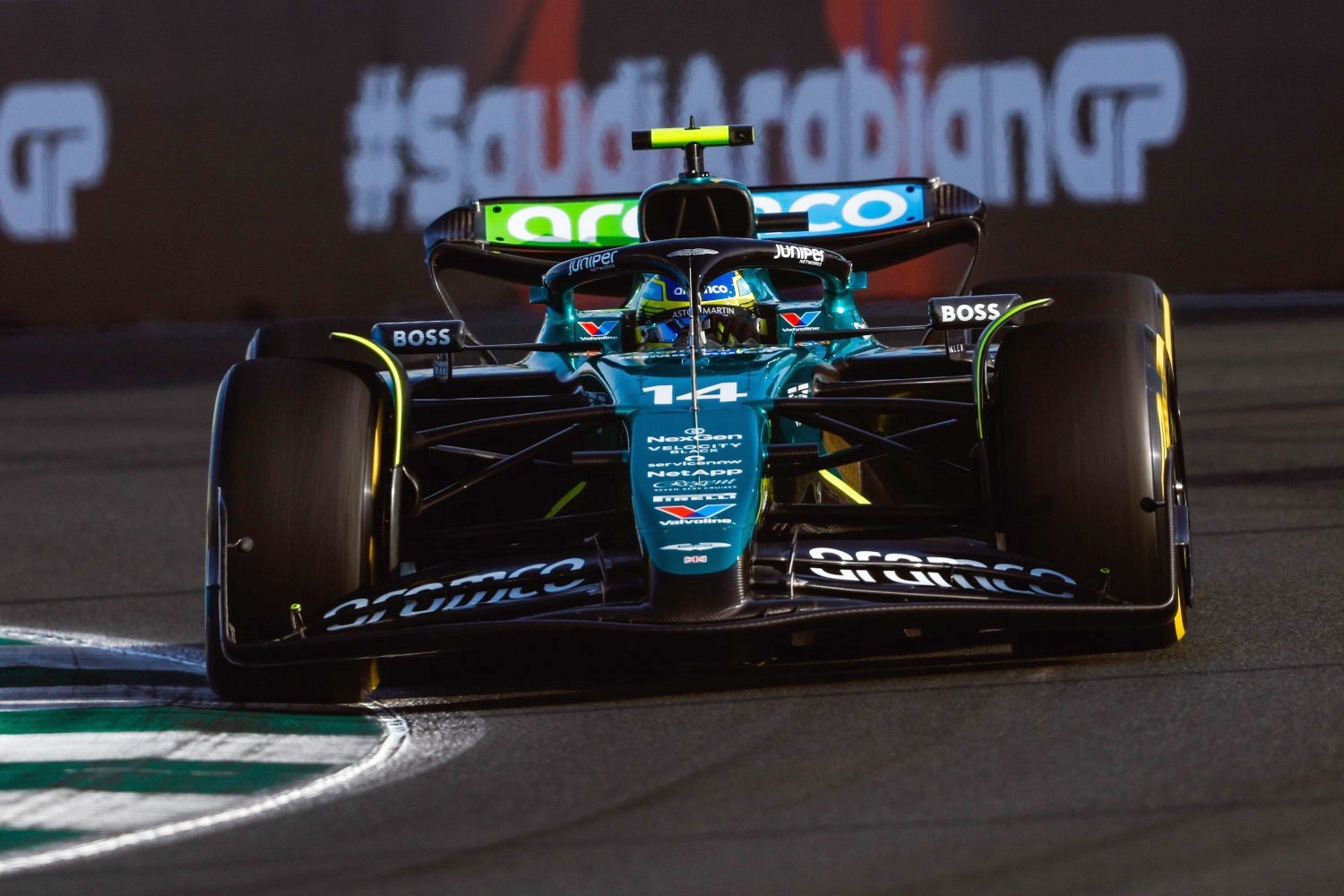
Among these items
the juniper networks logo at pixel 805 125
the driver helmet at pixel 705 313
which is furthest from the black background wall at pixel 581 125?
the driver helmet at pixel 705 313

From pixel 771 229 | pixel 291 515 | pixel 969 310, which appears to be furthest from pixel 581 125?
pixel 291 515

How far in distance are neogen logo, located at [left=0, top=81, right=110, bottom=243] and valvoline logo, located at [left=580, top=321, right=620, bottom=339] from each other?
48.9 ft

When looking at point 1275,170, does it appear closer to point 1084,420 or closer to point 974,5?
point 974,5

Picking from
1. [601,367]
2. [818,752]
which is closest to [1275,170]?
[601,367]

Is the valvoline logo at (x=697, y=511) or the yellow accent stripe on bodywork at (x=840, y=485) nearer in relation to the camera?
the valvoline logo at (x=697, y=511)

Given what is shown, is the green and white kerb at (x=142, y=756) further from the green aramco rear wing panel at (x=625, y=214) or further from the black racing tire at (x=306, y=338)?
the green aramco rear wing panel at (x=625, y=214)

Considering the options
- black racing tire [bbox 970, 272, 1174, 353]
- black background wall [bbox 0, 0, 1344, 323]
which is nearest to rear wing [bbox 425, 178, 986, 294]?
black racing tire [bbox 970, 272, 1174, 353]

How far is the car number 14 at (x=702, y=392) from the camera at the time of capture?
6211mm

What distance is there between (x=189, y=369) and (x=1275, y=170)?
9.59 metres

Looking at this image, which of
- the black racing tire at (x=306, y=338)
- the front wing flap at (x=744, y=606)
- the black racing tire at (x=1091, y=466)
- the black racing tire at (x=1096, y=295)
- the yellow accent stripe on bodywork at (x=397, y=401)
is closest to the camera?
the front wing flap at (x=744, y=606)

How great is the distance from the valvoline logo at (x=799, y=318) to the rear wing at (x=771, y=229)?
1.26 ft

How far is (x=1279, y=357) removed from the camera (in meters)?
15.6

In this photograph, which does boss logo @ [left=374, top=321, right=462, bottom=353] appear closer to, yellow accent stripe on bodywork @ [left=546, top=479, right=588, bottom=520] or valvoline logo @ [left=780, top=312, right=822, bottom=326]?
yellow accent stripe on bodywork @ [left=546, top=479, right=588, bottom=520]

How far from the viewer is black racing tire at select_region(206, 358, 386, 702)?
5.81 metres
